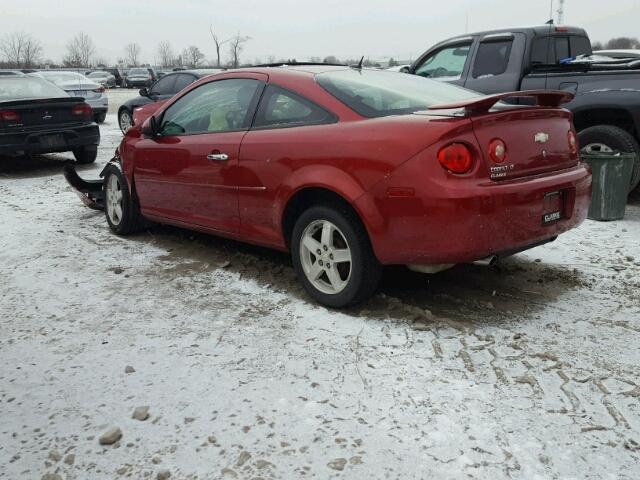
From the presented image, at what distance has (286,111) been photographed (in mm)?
3979

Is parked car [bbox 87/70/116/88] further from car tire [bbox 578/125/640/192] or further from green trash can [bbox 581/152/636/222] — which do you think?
green trash can [bbox 581/152/636/222]

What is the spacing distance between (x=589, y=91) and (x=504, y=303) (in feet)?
11.2

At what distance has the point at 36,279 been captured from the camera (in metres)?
4.43

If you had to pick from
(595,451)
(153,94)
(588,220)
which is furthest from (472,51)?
(153,94)

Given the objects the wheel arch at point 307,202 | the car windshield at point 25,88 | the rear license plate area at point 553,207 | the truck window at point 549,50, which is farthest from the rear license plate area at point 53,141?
the rear license plate area at point 553,207

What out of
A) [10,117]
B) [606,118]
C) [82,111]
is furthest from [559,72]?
[10,117]

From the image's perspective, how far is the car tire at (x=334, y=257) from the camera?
3.52 meters

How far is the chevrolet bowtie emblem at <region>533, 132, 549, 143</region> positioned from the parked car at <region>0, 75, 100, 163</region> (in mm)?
7790

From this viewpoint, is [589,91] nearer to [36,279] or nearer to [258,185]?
[258,185]

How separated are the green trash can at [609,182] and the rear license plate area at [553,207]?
2.41m

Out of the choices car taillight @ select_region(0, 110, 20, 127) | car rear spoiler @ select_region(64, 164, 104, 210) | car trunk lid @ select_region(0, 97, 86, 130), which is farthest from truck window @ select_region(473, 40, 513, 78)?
car taillight @ select_region(0, 110, 20, 127)

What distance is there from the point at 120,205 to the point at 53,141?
4331 mm

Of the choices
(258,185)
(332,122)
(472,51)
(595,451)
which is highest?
(472,51)

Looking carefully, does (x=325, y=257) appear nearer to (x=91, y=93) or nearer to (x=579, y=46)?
(x=579, y=46)
